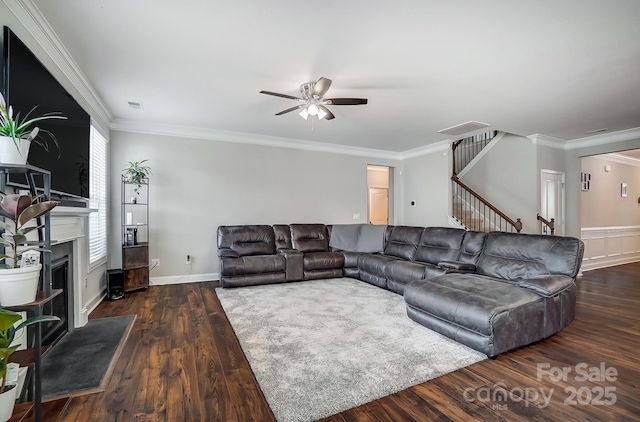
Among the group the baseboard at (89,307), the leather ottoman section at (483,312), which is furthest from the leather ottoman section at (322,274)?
the baseboard at (89,307)

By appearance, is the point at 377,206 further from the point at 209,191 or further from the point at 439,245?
the point at 209,191

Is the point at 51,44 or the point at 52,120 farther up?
the point at 51,44

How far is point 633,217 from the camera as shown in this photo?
24.1 feet

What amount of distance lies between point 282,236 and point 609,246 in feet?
24.3

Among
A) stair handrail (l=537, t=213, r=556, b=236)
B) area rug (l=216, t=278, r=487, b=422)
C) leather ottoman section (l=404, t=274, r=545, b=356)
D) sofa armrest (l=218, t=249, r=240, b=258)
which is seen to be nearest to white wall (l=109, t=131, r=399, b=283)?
sofa armrest (l=218, t=249, r=240, b=258)

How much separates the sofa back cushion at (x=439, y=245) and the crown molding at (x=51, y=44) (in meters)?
4.79

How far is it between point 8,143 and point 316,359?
2.33 metres

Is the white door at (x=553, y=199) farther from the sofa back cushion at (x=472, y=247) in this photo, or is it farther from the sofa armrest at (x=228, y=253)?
the sofa armrest at (x=228, y=253)

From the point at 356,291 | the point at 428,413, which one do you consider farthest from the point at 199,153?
the point at 428,413

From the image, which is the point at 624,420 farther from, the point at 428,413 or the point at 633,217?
the point at 633,217

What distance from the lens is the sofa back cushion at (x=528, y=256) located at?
118 inches

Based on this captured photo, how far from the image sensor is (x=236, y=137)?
5.47m

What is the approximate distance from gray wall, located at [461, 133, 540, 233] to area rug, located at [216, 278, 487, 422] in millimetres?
3627

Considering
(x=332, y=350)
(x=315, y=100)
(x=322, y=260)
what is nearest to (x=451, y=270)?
(x=332, y=350)
